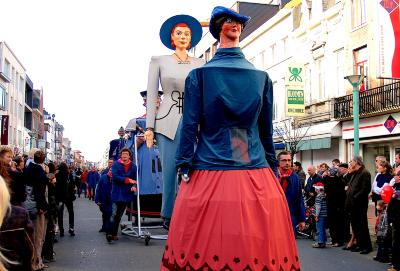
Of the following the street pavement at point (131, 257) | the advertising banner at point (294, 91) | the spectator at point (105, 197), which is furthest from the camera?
the advertising banner at point (294, 91)

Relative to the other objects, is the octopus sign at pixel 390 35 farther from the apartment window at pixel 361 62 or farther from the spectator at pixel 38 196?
the spectator at pixel 38 196

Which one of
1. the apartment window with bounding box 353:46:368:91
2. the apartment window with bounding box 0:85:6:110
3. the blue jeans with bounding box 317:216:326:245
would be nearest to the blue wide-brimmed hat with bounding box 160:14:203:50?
the blue jeans with bounding box 317:216:326:245

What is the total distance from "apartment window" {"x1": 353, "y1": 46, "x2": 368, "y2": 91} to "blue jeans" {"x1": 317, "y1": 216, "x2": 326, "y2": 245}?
15.9 meters

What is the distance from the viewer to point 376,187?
1056cm

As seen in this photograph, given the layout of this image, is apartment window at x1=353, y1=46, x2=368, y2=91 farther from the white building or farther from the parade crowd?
the white building

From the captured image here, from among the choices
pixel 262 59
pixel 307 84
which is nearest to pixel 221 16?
pixel 307 84

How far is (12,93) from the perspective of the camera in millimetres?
67375

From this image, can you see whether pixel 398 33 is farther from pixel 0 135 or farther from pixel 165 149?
pixel 0 135

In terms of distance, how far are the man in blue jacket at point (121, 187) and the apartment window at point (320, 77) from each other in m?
21.4

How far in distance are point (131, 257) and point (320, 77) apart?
24.1 metres

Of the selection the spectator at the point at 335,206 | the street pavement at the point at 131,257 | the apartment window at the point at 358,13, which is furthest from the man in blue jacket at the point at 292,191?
the apartment window at the point at 358,13

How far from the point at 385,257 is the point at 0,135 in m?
29.6

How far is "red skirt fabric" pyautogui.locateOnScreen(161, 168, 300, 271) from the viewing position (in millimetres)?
3412

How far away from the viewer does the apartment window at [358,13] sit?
26297 millimetres
